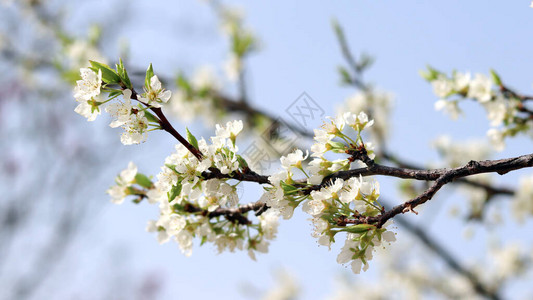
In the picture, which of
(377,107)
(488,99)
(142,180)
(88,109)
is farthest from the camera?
(377,107)

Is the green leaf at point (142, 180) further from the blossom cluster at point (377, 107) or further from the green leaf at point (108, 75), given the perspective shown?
the blossom cluster at point (377, 107)

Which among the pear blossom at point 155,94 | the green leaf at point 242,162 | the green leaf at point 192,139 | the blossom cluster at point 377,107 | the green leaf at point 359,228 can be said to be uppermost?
the blossom cluster at point 377,107

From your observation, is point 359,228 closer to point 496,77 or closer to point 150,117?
point 150,117

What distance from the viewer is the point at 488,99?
2.71m

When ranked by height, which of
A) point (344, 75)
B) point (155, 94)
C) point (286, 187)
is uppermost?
point (344, 75)

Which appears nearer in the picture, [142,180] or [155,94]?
[155,94]

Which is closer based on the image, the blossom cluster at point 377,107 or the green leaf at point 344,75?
the green leaf at point 344,75

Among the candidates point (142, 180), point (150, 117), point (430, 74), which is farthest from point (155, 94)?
point (430, 74)

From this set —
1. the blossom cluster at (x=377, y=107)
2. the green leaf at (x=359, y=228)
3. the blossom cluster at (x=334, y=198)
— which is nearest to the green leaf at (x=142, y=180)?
the blossom cluster at (x=334, y=198)

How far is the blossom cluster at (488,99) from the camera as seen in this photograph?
2.67 metres

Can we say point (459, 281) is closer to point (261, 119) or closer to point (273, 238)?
point (261, 119)

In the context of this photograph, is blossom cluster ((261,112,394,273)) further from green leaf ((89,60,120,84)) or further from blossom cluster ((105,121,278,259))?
green leaf ((89,60,120,84))

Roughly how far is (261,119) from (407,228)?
6.61ft

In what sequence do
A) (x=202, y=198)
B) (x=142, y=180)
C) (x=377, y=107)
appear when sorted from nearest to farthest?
(x=202, y=198) → (x=142, y=180) → (x=377, y=107)
